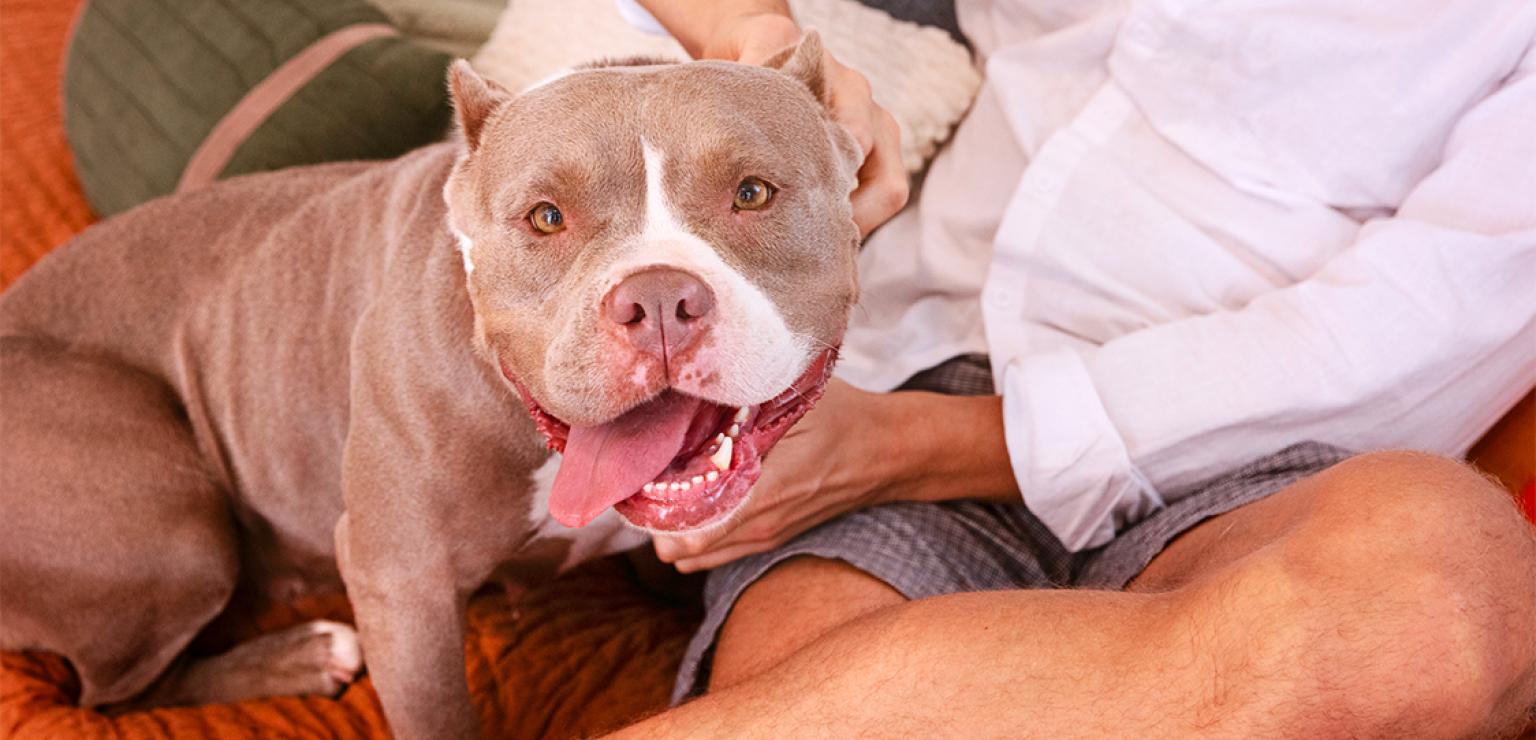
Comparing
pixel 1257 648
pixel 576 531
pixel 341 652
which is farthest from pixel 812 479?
pixel 341 652

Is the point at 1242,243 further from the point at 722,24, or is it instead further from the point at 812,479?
the point at 722,24

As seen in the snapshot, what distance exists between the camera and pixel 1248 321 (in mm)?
1520

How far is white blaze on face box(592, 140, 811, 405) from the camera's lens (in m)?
1.08

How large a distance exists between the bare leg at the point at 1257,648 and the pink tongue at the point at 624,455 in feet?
0.75

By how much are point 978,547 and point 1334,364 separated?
0.47 m

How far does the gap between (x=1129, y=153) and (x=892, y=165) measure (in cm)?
42

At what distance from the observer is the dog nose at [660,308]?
3.44 ft

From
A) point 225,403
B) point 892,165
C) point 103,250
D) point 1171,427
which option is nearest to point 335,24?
point 103,250

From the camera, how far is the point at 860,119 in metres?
1.43

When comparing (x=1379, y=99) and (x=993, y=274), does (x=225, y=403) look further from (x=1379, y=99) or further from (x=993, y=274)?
(x=1379, y=99)

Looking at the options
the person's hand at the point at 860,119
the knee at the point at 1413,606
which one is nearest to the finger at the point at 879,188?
the person's hand at the point at 860,119

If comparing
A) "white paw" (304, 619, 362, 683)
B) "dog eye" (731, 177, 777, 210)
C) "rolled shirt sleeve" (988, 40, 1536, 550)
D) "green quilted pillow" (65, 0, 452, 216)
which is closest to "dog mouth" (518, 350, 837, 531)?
"dog eye" (731, 177, 777, 210)

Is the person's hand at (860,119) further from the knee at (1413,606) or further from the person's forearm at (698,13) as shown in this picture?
the knee at (1413,606)

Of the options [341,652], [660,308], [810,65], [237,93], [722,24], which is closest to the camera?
[660,308]
